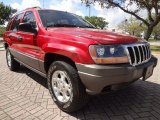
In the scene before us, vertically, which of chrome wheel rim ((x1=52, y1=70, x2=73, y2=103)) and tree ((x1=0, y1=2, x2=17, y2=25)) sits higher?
tree ((x1=0, y1=2, x2=17, y2=25))

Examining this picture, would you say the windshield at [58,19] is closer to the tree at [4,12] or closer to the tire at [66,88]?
the tire at [66,88]

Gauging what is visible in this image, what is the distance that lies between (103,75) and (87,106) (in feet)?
3.98

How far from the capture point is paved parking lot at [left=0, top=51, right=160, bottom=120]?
12.4 feet

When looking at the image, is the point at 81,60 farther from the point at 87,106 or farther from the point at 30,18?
the point at 30,18

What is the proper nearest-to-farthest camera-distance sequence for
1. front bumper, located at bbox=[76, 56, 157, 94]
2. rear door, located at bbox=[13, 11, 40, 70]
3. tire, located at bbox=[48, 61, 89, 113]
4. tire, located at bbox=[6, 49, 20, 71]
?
1. front bumper, located at bbox=[76, 56, 157, 94]
2. tire, located at bbox=[48, 61, 89, 113]
3. rear door, located at bbox=[13, 11, 40, 70]
4. tire, located at bbox=[6, 49, 20, 71]

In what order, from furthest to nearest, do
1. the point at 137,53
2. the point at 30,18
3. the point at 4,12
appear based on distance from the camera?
1. the point at 4,12
2. the point at 30,18
3. the point at 137,53

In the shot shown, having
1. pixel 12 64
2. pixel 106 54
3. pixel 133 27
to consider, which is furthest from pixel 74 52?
pixel 133 27

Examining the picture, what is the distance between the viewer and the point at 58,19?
488cm

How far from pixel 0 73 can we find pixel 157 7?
55.7ft

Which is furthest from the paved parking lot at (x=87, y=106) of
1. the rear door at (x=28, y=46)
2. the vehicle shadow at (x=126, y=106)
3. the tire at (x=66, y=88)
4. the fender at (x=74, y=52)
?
the fender at (x=74, y=52)

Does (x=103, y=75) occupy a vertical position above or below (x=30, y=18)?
below

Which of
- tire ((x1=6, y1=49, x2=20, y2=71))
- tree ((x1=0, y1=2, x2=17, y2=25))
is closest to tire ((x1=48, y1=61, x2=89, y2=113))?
tire ((x1=6, y1=49, x2=20, y2=71))

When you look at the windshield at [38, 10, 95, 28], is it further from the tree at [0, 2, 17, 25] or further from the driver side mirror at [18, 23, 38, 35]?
the tree at [0, 2, 17, 25]

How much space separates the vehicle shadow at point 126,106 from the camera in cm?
378
